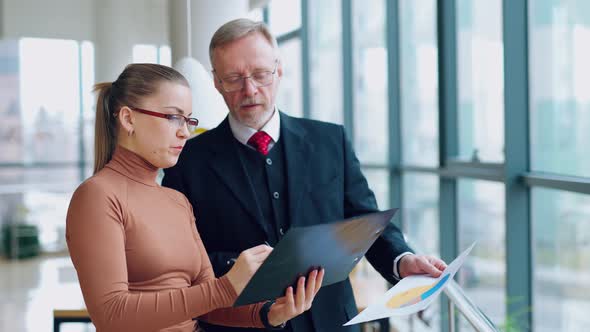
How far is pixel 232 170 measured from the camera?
5.64 ft

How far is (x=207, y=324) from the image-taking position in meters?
1.68

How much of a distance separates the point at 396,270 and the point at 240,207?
1.39ft

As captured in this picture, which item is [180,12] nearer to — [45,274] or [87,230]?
[87,230]

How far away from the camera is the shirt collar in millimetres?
1738

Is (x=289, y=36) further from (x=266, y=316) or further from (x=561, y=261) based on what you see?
(x=266, y=316)

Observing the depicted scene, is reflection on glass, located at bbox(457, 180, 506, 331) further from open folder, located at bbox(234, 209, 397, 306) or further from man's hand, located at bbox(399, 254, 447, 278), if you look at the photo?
open folder, located at bbox(234, 209, 397, 306)

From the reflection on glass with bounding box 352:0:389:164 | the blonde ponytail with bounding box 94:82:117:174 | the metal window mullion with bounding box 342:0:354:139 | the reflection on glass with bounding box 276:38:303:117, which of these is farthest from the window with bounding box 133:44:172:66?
the blonde ponytail with bounding box 94:82:117:174

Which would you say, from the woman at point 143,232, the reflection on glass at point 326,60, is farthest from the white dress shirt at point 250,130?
the reflection on glass at point 326,60

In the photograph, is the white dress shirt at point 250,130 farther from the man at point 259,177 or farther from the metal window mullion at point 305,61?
the metal window mullion at point 305,61

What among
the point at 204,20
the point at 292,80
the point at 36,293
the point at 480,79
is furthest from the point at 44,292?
the point at 480,79

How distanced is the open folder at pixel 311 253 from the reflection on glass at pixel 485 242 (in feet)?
7.61

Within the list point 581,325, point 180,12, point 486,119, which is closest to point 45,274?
point 180,12

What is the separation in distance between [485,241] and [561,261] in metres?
0.87

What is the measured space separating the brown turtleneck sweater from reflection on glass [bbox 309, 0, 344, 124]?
5.49m
